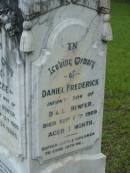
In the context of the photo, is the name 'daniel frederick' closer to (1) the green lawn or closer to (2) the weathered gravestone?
(2) the weathered gravestone

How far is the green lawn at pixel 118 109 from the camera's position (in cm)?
644

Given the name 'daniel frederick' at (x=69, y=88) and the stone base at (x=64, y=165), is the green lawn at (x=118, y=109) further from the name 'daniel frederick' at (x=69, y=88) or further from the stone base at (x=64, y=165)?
the name 'daniel frederick' at (x=69, y=88)

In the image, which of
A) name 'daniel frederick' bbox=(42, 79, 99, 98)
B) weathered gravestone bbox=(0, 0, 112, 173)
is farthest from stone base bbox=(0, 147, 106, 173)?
name 'daniel frederick' bbox=(42, 79, 99, 98)

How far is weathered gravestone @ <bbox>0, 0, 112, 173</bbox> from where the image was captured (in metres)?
4.45

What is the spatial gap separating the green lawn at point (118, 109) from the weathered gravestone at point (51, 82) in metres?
1.23

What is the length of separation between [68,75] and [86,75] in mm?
245

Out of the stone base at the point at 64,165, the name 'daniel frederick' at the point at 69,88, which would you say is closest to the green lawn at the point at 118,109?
the stone base at the point at 64,165

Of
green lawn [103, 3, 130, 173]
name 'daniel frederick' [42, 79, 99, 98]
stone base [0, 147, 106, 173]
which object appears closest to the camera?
name 'daniel frederick' [42, 79, 99, 98]

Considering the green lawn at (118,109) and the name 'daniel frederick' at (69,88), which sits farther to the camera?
the green lawn at (118,109)

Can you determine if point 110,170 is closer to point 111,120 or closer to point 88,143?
point 88,143

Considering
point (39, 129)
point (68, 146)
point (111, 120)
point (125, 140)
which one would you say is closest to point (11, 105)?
point (39, 129)

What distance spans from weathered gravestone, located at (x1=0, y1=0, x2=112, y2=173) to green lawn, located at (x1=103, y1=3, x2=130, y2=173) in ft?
4.04

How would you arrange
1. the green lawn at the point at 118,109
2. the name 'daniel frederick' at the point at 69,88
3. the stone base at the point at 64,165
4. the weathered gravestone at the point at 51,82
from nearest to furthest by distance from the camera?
the weathered gravestone at the point at 51,82
the name 'daniel frederick' at the point at 69,88
the stone base at the point at 64,165
the green lawn at the point at 118,109

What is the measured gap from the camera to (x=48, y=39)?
4.52 m
